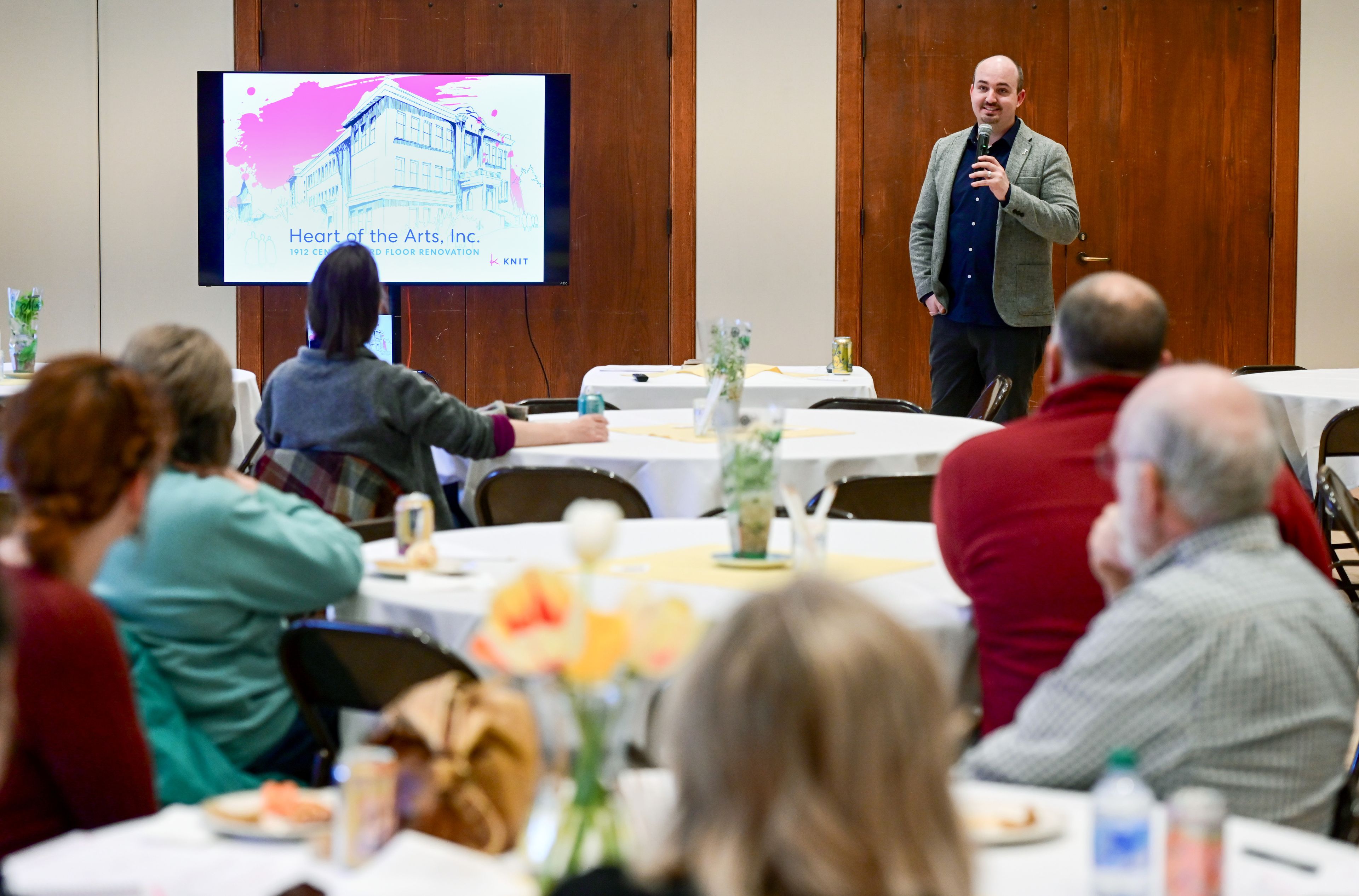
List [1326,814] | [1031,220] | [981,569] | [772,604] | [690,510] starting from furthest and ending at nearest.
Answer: [1031,220], [690,510], [981,569], [1326,814], [772,604]

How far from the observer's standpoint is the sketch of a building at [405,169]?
7918mm

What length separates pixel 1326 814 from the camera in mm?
1772

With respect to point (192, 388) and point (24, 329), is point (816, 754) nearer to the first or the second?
point (192, 388)

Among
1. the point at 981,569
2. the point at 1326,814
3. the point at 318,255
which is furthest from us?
the point at 318,255

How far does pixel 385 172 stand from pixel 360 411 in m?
4.38

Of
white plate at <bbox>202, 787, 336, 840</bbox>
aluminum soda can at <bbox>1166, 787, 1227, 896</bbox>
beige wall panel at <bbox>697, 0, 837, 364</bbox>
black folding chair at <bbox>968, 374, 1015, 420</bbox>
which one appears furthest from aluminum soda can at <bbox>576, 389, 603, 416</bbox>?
beige wall panel at <bbox>697, 0, 837, 364</bbox>

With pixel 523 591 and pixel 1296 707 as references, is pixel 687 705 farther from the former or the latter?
pixel 1296 707

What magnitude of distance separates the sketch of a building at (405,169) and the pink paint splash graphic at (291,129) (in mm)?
52

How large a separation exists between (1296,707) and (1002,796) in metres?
0.36

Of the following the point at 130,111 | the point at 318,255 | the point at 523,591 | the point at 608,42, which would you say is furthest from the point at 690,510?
the point at 130,111

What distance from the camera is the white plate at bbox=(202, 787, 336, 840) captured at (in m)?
1.43

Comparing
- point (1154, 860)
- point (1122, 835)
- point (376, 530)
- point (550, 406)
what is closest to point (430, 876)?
point (1122, 835)

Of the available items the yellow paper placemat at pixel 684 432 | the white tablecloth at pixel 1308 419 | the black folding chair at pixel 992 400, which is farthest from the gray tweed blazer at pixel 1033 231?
the yellow paper placemat at pixel 684 432

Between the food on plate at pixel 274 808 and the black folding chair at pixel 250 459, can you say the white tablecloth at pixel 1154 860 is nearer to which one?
the food on plate at pixel 274 808
